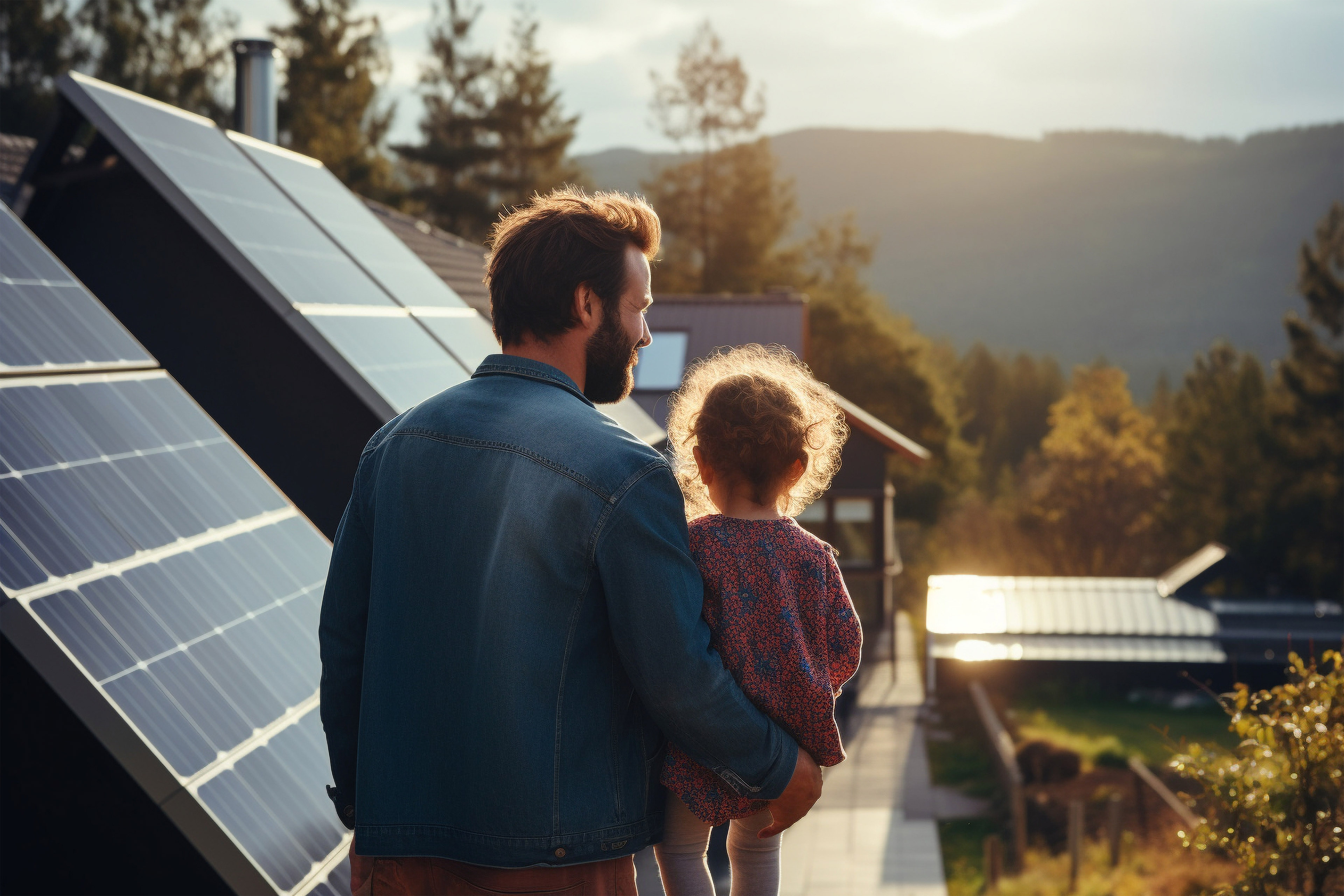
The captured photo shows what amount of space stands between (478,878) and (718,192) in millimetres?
43258

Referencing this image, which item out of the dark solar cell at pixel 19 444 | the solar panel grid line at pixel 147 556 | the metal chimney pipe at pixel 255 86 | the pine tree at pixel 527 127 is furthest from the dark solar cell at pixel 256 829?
the pine tree at pixel 527 127

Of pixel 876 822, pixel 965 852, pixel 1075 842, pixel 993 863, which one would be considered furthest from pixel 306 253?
pixel 876 822

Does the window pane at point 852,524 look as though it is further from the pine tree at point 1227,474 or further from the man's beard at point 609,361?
the man's beard at point 609,361

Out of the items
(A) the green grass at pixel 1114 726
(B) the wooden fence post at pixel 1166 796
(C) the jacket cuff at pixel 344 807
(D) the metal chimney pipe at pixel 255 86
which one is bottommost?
(A) the green grass at pixel 1114 726

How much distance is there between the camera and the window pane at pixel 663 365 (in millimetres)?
18766

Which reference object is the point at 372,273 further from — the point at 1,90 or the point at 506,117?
the point at 506,117

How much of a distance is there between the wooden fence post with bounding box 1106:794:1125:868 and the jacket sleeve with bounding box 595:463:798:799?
12.5 metres

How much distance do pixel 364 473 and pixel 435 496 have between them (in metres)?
0.26

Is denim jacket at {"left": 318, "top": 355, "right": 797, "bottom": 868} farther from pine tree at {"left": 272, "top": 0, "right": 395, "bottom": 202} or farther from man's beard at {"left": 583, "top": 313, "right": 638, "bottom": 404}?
pine tree at {"left": 272, "top": 0, "right": 395, "bottom": 202}

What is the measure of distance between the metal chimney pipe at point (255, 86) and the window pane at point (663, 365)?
7.54 metres

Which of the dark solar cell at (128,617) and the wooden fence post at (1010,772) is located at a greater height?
the dark solar cell at (128,617)

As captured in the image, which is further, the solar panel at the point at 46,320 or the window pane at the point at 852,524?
the window pane at the point at 852,524

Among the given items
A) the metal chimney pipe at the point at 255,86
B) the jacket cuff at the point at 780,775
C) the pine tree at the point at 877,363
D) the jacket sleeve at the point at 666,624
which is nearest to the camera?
the jacket sleeve at the point at 666,624

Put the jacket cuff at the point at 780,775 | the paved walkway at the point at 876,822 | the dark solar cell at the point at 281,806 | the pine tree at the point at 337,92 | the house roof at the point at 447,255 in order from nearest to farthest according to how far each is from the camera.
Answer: the jacket cuff at the point at 780,775, the dark solar cell at the point at 281,806, the house roof at the point at 447,255, the paved walkway at the point at 876,822, the pine tree at the point at 337,92
